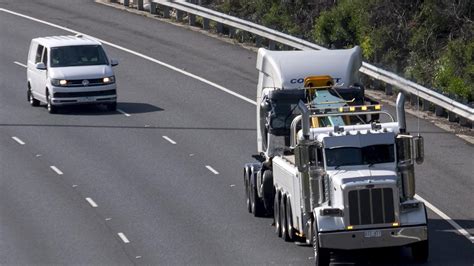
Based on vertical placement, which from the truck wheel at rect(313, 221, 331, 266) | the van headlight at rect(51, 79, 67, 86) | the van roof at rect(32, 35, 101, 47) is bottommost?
the truck wheel at rect(313, 221, 331, 266)

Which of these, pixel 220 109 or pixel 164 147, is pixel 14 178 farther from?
pixel 220 109

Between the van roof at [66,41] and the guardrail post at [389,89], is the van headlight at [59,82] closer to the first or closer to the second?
the van roof at [66,41]

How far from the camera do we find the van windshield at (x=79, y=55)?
126 feet

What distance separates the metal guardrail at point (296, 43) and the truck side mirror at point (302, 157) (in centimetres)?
1114

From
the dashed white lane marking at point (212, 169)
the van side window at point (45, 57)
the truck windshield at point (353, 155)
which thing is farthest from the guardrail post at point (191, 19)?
the truck windshield at point (353, 155)

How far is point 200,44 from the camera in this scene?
45281mm

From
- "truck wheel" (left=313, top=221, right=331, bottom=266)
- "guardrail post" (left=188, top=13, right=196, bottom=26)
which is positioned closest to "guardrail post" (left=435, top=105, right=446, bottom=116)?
"truck wheel" (left=313, top=221, right=331, bottom=266)

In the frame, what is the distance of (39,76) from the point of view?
126ft

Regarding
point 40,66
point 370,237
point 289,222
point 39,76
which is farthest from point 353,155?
point 39,76

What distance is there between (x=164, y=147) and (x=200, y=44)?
41.6 ft

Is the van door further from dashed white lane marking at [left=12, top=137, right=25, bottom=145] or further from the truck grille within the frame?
the truck grille

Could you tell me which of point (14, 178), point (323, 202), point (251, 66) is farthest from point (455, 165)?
point (251, 66)

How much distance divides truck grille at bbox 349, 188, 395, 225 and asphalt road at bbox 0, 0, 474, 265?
3.52 ft

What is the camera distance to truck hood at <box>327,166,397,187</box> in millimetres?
22219
